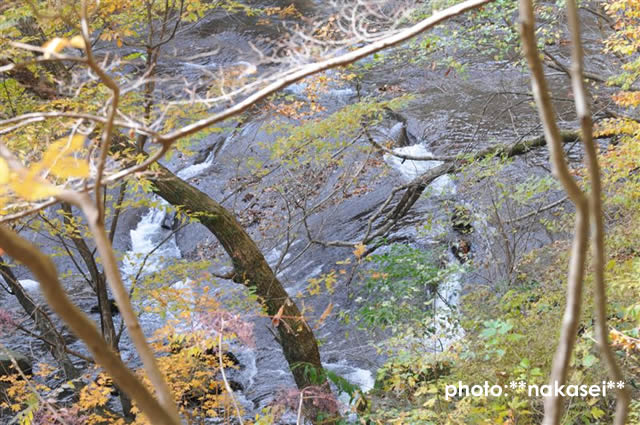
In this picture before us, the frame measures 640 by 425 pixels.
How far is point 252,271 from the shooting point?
640 centimetres

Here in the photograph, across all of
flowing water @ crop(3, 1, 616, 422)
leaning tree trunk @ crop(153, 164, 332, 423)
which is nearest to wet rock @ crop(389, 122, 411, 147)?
flowing water @ crop(3, 1, 616, 422)

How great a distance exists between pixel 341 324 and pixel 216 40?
10.3 metres

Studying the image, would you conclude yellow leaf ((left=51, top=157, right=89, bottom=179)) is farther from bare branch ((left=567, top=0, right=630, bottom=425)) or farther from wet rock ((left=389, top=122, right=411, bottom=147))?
wet rock ((left=389, top=122, right=411, bottom=147))

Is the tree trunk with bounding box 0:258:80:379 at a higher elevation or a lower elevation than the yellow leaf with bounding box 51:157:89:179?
lower

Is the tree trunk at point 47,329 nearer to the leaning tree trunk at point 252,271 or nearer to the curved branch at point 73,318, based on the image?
the leaning tree trunk at point 252,271

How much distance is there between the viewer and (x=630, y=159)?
5613 millimetres

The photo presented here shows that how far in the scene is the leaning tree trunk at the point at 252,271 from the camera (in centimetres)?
620

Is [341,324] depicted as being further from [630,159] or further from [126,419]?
[630,159]

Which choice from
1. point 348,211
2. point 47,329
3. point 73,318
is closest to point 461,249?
point 348,211

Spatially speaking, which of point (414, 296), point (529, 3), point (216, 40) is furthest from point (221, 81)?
point (216, 40)

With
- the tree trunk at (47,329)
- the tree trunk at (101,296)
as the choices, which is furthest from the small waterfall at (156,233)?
the tree trunk at (101,296)

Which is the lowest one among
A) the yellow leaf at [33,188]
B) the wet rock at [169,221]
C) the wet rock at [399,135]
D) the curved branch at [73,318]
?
the curved branch at [73,318]

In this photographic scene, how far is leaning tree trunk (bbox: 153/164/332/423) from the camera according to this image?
6195mm

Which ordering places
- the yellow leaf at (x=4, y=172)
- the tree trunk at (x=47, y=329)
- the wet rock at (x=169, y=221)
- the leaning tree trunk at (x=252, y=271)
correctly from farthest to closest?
the wet rock at (x=169, y=221) < the tree trunk at (x=47, y=329) < the leaning tree trunk at (x=252, y=271) < the yellow leaf at (x=4, y=172)
